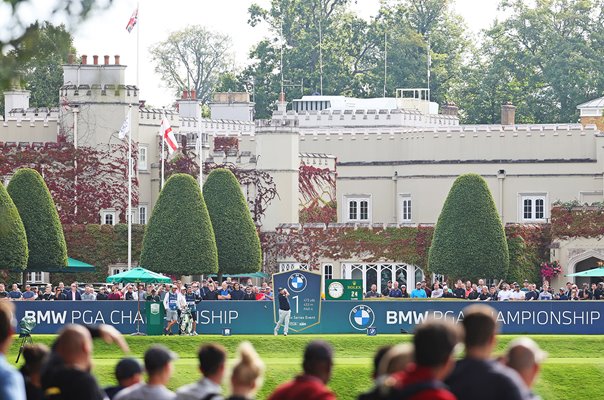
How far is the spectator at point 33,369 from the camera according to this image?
15.1 metres

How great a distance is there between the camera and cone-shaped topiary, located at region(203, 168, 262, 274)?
57.7 m

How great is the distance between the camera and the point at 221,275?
192ft

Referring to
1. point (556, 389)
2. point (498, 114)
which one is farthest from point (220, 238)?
point (498, 114)

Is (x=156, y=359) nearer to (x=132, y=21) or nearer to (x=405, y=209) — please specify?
(x=132, y=21)

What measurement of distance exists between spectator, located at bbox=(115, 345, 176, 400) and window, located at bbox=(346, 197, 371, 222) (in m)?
55.4

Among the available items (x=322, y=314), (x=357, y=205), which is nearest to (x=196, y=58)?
(x=357, y=205)

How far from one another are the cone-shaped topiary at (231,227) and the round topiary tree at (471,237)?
624 cm

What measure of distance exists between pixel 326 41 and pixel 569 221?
48030 mm

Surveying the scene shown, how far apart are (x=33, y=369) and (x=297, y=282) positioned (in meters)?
27.5

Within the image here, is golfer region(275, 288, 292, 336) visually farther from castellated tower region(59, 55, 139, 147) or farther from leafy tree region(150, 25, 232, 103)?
leafy tree region(150, 25, 232, 103)

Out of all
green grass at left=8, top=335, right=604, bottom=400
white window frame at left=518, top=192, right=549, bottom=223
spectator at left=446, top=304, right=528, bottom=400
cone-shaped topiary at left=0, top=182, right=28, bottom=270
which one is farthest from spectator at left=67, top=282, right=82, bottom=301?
spectator at left=446, top=304, right=528, bottom=400

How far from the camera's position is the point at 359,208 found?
2763 inches

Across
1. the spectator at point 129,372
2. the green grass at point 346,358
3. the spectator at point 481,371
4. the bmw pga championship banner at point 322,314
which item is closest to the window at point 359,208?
the bmw pga championship banner at point 322,314

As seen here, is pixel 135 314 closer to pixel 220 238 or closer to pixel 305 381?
pixel 220 238
